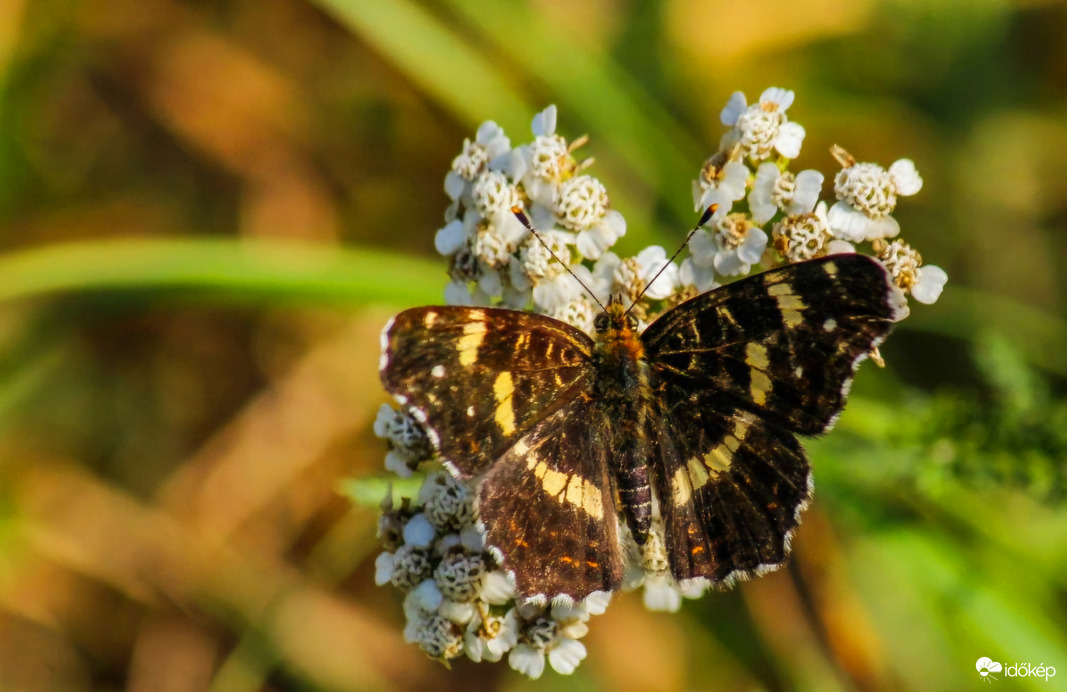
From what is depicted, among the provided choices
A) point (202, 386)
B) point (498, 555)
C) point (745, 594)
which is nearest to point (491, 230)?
point (498, 555)

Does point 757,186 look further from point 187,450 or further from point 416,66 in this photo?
point 187,450

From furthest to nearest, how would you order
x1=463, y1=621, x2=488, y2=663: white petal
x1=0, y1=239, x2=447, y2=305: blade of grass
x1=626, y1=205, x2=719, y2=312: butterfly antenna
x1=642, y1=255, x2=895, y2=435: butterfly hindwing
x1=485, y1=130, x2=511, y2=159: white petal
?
x1=0, y1=239, x2=447, y2=305: blade of grass
x1=485, y1=130, x2=511, y2=159: white petal
x1=463, y1=621, x2=488, y2=663: white petal
x1=626, y1=205, x2=719, y2=312: butterfly antenna
x1=642, y1=255, x2=895, y2=435: butterfly hindwing

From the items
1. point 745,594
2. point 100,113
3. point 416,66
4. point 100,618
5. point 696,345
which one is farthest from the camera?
point 100,113

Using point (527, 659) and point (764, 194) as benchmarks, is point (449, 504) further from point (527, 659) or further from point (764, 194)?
point (764, 194)

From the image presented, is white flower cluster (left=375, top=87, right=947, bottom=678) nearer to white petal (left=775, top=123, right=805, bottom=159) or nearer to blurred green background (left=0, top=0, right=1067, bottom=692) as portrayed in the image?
white petal (left=775, top=123, right=805, bottom=159)

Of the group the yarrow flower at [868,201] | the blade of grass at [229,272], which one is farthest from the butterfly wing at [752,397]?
the blade of grass at [229,272]

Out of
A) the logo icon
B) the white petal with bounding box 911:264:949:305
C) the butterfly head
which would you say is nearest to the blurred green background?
the logo icon
